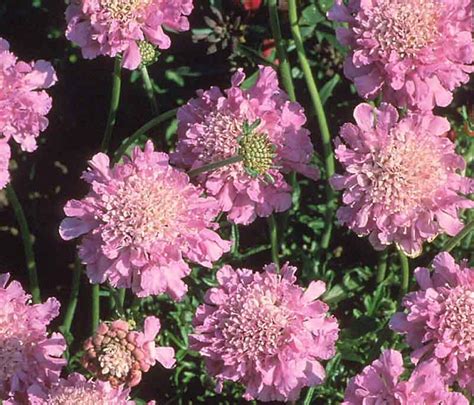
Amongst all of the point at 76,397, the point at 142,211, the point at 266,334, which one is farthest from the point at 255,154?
the point at 76,397

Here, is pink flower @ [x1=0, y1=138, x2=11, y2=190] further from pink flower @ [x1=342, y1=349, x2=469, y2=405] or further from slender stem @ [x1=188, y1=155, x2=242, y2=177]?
pink flower @ [x1=342, y1=349, x2=469, y2=405]

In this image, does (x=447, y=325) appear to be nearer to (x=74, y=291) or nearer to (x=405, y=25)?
(x=405, y=25)

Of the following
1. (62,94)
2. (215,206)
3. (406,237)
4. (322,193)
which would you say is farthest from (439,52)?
(62,94)

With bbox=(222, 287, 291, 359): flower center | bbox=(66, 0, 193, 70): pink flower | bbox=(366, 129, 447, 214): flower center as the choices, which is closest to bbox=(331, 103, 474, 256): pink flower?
bbox=(366, 129, 447, 214): flower center

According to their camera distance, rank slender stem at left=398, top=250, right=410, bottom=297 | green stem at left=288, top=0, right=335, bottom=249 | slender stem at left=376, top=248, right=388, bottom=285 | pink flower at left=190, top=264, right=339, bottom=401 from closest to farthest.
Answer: pink flower at left=190, top=264, right=339, bottom=401, slender stem at left=398, top=250, right=410, bottom=297, green stem at left=288, top=0, right=335, bottom=249, slender stem at left=376, top=248, right=388, bottom=285

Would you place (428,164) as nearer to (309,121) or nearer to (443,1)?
(443,1)
